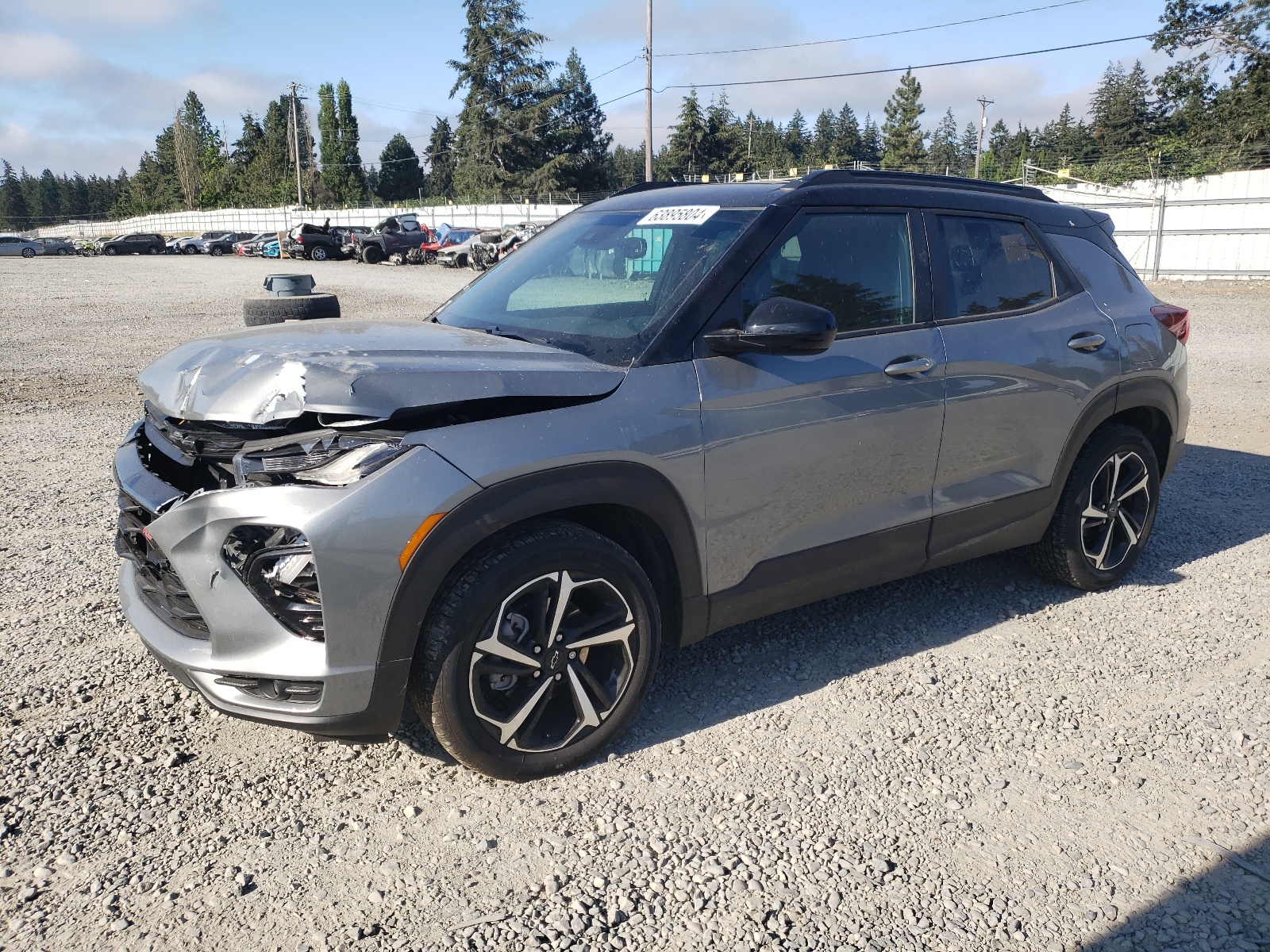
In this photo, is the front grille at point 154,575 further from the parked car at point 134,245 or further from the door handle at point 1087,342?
the parked car at point 134,245

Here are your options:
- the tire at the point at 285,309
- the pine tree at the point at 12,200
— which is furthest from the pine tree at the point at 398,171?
the tire at the point at 285,309

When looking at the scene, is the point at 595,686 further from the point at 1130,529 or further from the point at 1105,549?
the point at 1130,529

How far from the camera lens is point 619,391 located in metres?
3.04

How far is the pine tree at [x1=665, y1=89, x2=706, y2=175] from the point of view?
78938 mm

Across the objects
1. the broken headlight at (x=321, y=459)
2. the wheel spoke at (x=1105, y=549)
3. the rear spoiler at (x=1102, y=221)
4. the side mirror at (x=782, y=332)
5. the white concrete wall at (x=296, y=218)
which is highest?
the white concrete wall at (x=296, y=218)

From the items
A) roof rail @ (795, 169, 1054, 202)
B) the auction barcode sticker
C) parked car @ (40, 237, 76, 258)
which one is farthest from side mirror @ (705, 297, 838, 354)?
parked car @ (40, 237, 76, 258)

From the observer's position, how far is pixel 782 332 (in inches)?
120

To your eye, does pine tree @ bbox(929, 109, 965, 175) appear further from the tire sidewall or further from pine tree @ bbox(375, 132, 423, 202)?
the tire sidewall

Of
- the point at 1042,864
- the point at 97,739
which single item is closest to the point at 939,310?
the point at 1042,864

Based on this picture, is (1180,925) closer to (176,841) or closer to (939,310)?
(939,310)

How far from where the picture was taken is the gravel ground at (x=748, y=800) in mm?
2461

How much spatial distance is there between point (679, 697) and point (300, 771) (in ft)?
4.44

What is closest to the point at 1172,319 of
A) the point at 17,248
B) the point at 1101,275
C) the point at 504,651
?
the point at 1101,275

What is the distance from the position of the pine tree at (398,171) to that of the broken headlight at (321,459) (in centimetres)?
9951
